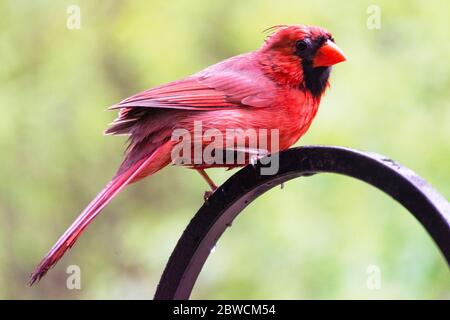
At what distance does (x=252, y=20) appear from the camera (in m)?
3.54

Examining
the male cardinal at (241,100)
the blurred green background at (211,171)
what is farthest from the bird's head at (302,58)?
the blurred green background at (211,171)

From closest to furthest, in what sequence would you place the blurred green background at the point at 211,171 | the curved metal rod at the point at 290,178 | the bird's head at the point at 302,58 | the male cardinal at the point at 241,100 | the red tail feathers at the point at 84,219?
1. the curved metal rod at the point at 290,178
2. the red tail feathers at the point at 84,219
3. the male cardinal at the point at 241,100
4. the bird's head at the point at 302,58
5. the blurred green background at the point at 211,171

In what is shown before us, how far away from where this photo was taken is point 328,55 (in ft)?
7.47

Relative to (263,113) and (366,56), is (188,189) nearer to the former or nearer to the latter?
(366,56)

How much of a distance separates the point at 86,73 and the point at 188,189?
777 millimetres

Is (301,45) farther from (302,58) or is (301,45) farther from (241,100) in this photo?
(241,100)

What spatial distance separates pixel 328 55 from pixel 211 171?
4.15 feet

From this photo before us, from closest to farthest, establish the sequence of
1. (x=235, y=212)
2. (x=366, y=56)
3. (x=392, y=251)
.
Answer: (x=235, y=212) < (x=392, y=251) < (x=366, y=56)

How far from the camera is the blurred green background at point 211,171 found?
3002 millimetres

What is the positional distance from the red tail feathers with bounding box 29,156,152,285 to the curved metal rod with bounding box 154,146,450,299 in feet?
0.78

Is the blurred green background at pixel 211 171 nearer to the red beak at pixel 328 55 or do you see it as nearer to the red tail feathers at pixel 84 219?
the red beak at pixel 328 55

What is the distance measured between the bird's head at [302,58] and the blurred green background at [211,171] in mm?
717
